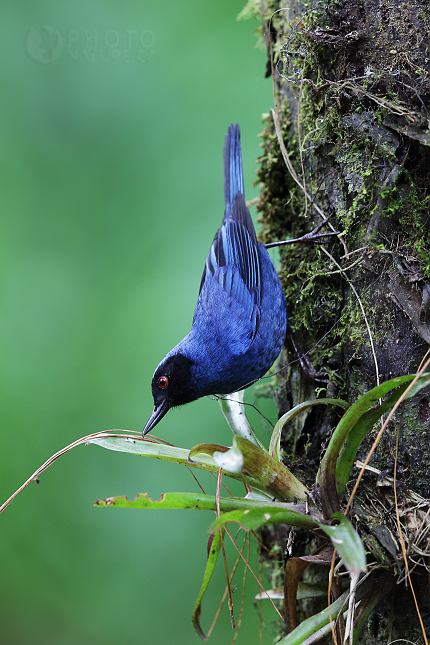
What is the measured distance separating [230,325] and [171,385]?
51cm

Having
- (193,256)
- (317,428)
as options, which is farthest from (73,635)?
(193,256)

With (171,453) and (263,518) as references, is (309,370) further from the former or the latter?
(263,518)

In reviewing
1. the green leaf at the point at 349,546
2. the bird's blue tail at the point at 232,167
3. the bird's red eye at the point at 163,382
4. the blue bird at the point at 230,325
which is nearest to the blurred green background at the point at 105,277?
the bird's blue tail at the point at 232,167

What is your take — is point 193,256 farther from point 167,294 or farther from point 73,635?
point 73,635

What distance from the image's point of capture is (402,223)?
1904 mm

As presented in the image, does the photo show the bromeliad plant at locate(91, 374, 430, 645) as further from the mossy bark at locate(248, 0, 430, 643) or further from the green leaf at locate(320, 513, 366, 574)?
the mossy bark at locate(248, 0, 430, 643)

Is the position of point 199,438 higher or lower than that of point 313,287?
lower

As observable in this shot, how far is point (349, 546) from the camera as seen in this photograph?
4.00ft

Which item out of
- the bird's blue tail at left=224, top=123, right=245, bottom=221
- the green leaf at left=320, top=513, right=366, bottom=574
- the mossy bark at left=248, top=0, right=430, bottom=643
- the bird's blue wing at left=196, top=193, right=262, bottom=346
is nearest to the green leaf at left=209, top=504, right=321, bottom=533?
the green leaf at left=320, top=513, right=366, bottom=574

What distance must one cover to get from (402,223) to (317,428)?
3.06ft

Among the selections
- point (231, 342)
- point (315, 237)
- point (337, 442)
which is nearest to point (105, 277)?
point (231, 342)

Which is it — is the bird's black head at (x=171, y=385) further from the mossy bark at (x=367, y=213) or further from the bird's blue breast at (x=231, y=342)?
the mossy bark at (x=367, y=213)

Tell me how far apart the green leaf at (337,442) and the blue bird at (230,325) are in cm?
122

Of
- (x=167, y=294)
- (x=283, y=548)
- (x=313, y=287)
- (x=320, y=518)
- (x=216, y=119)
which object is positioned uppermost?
(x=216, y=119)
